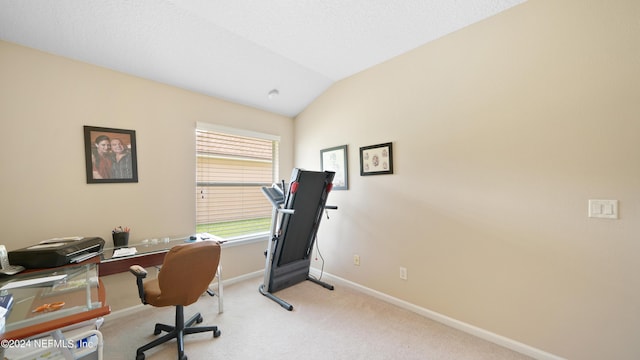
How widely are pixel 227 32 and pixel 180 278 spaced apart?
2.23 metres

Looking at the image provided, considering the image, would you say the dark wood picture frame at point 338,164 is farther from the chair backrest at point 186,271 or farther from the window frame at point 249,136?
the chair backrest at point 186,271

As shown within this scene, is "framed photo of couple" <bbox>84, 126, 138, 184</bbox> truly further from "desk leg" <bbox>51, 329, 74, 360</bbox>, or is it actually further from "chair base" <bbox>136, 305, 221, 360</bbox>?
"desk leg" <bbox>51, 329, 74, 360</bbox>

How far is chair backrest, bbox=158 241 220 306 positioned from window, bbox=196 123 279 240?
1.35m

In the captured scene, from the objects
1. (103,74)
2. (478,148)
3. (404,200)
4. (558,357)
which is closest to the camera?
(558,357)

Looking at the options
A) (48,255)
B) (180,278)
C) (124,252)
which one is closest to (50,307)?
(180,278)

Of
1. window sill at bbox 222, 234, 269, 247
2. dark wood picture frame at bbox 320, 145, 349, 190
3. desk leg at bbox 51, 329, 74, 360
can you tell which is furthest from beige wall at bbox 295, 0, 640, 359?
desk leg at bbox 51, 329, 74, 360

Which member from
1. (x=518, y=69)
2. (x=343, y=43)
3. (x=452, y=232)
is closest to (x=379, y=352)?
(x=452, y=232)

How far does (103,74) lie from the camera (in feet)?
7.61

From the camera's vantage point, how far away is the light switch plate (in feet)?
5.00

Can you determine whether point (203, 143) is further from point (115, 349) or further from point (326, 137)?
point (115, 349)

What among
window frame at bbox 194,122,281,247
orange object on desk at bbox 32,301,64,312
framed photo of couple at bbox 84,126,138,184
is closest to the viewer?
orange object on desk at bbox 32,301,64,312

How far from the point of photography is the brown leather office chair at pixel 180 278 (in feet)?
5.57

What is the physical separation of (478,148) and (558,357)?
165cm

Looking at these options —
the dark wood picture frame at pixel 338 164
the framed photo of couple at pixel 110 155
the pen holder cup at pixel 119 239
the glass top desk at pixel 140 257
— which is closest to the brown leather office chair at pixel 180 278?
the glass top desk at pixel 140 257
